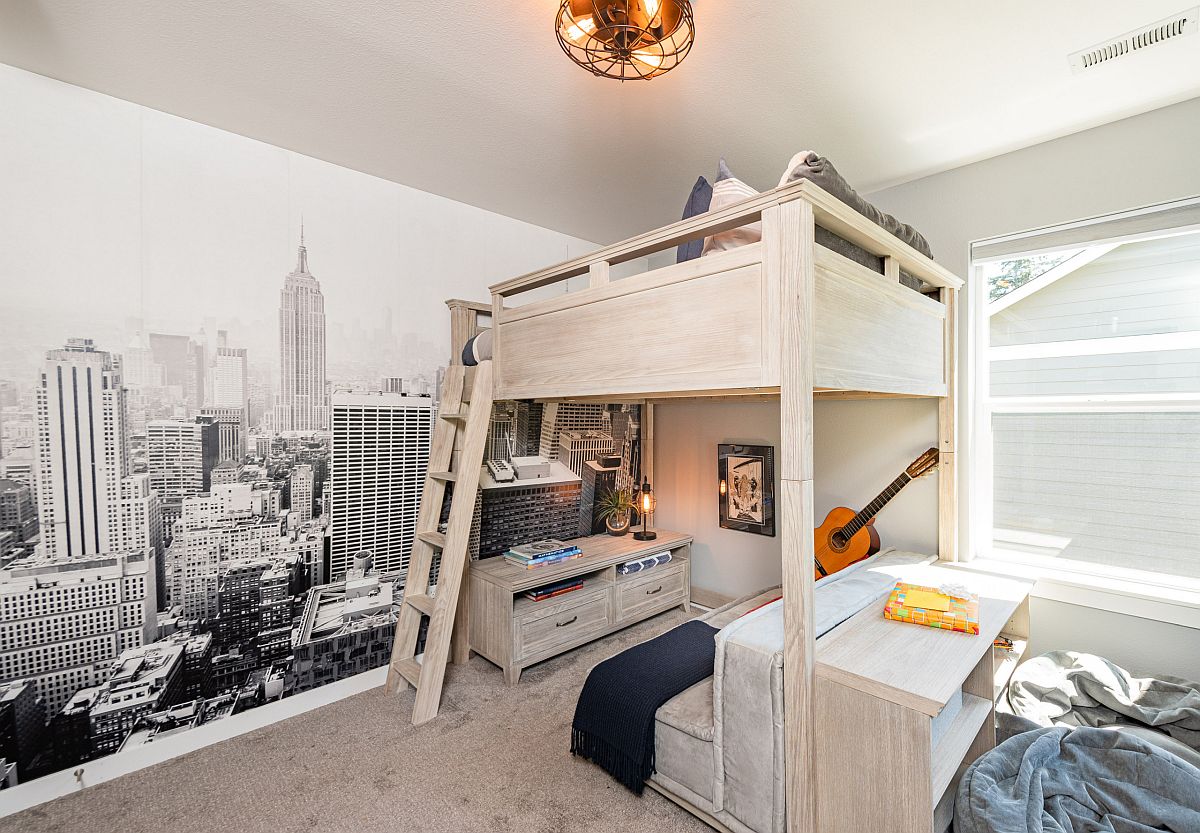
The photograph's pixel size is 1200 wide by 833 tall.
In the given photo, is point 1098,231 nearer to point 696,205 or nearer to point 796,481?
point 696,205

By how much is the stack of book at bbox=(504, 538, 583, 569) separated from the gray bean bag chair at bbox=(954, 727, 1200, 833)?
1.94 meters

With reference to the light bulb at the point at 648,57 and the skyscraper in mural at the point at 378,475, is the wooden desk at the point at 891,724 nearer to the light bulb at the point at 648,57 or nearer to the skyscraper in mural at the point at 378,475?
the light bulb at the point at 648,57

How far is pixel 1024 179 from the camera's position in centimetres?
231

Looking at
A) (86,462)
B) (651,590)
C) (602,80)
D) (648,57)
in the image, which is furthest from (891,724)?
(86,462)

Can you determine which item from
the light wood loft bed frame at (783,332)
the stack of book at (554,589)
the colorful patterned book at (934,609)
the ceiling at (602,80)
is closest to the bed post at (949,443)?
the light wood loft bed frame at (783,332)

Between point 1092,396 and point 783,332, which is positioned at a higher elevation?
point 783,332

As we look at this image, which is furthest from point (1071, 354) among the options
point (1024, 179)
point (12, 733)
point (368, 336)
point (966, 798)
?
point (12, 733)

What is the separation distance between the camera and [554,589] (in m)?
2.81

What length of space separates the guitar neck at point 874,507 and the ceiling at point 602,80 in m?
1.49

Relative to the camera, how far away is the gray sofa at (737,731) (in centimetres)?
150

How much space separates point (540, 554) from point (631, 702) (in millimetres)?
1156

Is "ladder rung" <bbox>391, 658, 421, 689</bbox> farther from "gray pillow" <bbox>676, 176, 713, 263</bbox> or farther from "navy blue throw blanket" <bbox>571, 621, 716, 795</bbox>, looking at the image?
"gray pillow" <bbox>676, 176, 713, 263</bbox>

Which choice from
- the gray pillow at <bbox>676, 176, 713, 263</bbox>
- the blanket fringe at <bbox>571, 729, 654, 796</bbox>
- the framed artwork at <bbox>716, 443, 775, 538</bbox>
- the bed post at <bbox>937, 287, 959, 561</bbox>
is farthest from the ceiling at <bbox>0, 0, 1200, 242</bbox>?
the blanket fringe at <bbox>571, 729, 654, 796</bbox>

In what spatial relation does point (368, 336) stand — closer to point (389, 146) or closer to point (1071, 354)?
point (389, 146)
